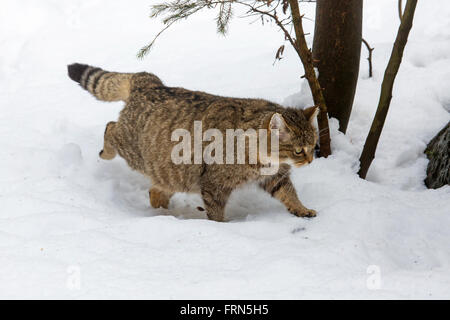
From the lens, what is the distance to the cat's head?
3.59m

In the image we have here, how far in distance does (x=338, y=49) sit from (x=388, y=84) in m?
0.67

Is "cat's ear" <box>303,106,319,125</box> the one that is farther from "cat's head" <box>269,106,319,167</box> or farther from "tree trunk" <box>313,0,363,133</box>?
"tree trunk" <box>313,0,363,133</box>

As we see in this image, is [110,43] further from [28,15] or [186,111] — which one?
[186,111]

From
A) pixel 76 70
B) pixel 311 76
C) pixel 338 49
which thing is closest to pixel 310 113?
pixel 311 76

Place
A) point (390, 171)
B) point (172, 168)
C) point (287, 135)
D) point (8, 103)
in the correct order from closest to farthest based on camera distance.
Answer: point (287, 135)
point (172, 168)
point (390, 171)
point (8, 103)

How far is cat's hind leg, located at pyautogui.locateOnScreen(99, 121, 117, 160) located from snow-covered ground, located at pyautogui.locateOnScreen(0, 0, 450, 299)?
0.36 feet

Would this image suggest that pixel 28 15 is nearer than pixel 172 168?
No

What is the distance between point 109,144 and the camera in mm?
4664

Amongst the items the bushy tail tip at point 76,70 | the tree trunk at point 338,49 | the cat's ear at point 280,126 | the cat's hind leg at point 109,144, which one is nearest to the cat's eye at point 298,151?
the cat's ear at point 280,126

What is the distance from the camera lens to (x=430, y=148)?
179 inches

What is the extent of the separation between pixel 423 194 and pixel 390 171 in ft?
2.14
